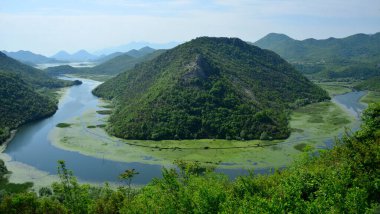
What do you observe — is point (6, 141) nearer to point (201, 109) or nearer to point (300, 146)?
point (201, 109)

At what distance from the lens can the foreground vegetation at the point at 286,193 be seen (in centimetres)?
4175

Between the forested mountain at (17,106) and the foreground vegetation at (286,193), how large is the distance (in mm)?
95087

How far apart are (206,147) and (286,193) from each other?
80527mm

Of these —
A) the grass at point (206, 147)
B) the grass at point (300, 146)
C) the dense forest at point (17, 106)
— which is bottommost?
the grass at point (206, 147)

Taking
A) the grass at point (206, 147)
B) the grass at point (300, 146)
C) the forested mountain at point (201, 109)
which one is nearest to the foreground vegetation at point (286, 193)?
the grass at point (206, 147)

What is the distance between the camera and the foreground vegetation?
4175cm

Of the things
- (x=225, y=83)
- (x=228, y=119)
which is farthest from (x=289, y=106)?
(x=228, y=119)

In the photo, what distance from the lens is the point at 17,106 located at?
174 meters

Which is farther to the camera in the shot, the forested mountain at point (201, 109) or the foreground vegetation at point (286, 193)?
the forested mountain at point (201, 109)

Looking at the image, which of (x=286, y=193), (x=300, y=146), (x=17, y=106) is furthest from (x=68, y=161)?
(x=286, y=193)

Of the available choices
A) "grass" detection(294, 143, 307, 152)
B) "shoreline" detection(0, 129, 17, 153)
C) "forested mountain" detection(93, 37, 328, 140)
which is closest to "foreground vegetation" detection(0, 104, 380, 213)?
"grass" detection(294, 143, 307, 152)

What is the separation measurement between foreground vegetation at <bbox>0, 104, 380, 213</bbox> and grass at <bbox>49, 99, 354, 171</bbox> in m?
42.3

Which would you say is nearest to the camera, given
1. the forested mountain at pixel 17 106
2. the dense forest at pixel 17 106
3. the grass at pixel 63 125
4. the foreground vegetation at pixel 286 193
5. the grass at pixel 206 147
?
the foreground vegetation at pixel 286 193

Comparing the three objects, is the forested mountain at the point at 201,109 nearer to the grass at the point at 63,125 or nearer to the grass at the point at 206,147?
the grass at the point at 206,147
